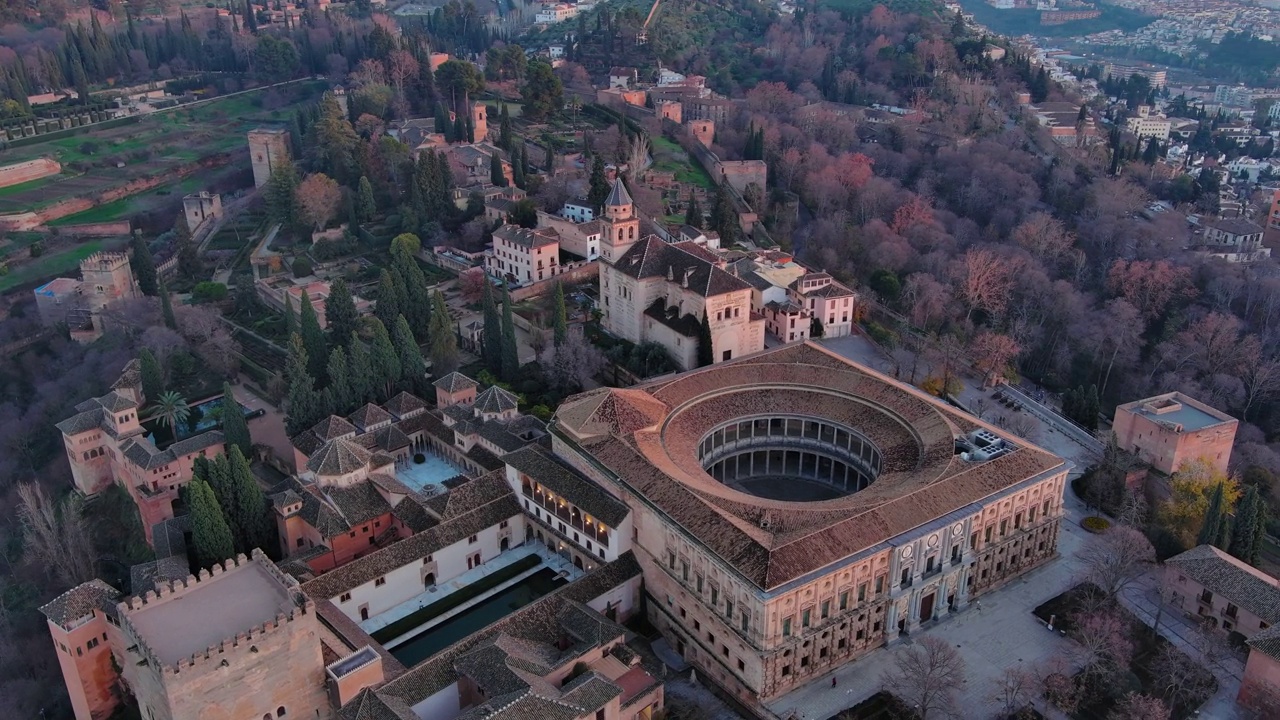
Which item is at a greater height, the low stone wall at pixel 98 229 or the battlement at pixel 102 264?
the battlement at pixel 102 264

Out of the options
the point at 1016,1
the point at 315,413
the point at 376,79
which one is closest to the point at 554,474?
the point at 315,413

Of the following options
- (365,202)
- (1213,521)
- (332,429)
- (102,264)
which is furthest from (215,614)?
(365,202)

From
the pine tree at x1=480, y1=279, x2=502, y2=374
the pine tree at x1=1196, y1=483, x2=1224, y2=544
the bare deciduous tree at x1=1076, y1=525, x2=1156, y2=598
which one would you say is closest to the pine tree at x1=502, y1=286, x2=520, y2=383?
the pine tree at x1=480, y1=279, x2=502, y2=374

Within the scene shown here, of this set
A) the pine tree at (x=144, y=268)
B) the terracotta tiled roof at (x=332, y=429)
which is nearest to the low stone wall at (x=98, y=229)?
the pine tree at (x=144, y=268)

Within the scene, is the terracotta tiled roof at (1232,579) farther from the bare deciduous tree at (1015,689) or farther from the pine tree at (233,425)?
the pine tree at (233,425)

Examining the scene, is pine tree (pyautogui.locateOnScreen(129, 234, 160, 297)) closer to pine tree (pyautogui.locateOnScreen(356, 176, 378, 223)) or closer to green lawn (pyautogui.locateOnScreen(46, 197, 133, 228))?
pine tree (pyautogui.locateOnScreen(356, 176, 378, 223))

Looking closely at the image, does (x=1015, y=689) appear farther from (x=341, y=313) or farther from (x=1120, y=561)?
(x=341, y=313)

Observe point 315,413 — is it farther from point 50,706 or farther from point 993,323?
point 993,323
